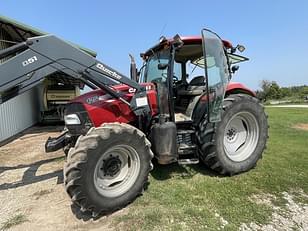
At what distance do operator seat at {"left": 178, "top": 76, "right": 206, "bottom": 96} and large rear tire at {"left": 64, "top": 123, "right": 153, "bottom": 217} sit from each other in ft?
5.63

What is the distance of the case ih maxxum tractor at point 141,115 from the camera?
9.97 ft

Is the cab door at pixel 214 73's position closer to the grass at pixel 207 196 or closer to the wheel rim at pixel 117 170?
the grass at pixel 207 196

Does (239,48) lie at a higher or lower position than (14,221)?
higher

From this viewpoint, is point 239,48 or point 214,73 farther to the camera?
point 239,48

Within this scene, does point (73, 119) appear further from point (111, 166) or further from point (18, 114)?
point (18, 114)

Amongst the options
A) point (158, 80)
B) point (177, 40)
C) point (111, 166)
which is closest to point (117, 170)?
point (111, 166)

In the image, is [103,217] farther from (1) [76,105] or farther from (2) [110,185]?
(1) [76,105]

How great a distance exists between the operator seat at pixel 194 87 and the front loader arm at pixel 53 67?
4.04ft

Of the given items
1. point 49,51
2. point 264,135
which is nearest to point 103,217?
point 49,51

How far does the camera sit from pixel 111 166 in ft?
11.1

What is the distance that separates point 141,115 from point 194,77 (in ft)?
5.39

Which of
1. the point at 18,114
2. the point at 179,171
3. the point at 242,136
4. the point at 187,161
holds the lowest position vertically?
the point at 179,171

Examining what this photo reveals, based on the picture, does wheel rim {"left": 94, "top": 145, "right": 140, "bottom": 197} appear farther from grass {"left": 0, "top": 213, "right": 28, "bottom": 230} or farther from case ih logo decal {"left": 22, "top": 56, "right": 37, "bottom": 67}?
case ih logo decal {"left": 22, "top": 56, "right": 37, "bottom": 67}

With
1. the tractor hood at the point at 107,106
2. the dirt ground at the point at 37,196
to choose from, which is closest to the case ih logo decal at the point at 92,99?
the tractor hood at the point at 107,106
